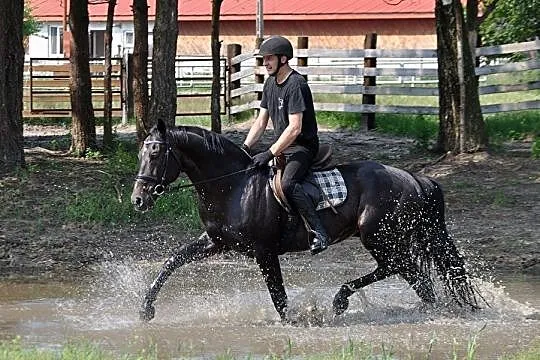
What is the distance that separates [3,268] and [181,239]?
90.3 inches

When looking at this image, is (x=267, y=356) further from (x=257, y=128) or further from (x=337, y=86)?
(x=337, y=86)

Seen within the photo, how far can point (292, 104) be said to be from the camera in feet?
32.3

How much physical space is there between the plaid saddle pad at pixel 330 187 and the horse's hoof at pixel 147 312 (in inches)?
66.9

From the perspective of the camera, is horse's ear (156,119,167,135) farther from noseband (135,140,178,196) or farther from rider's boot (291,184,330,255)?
rider's boot (291,184,330,255)

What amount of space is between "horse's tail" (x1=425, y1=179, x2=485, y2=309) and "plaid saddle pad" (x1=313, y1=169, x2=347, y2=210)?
87 centimetres

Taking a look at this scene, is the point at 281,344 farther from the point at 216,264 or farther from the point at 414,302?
the point at 216,264

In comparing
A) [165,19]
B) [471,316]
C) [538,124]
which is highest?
[165,19]

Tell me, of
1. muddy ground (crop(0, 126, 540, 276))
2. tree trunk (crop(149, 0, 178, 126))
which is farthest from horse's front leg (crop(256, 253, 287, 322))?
tree trunk (crop(149, 0, 178, 126))

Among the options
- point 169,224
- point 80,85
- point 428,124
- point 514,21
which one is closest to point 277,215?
point 169,224

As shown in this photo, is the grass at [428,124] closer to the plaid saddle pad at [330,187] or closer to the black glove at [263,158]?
the plaid saddle pad at [330,187]

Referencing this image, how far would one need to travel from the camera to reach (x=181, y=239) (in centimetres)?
1401

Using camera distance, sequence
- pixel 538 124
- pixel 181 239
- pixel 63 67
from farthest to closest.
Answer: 1. pixel 63 67
2. pixel 538 124
3. pixel 181 239

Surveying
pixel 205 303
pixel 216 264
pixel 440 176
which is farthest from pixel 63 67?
pixel 205 303

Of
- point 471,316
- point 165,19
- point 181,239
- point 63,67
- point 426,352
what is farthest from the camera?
point 63,67
